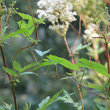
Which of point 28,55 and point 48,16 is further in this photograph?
point 28,55

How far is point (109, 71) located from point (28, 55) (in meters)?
1.79

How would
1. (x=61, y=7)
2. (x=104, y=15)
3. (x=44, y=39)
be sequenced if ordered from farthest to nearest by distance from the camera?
1. (x=44, y=39)
2. (x=61, y=7)
3. (x=104, y=15)

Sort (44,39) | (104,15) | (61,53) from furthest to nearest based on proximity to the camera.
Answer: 1. (44,39)
2. (61,53)
3. (104,15)

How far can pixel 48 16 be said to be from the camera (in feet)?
1.97

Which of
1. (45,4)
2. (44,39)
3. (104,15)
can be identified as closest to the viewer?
(104,15)

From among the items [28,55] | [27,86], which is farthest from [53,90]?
[28,55]

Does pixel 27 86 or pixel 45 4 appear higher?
pixel 45 4

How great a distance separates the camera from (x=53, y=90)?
2.28 m

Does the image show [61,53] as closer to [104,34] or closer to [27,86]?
[27,86]

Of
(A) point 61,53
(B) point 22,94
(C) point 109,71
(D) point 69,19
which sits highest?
(D) point 69,19

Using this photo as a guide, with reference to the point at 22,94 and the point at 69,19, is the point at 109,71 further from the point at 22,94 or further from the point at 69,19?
the point at 22,94

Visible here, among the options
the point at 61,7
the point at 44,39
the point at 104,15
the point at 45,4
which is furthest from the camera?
the point at 44,39

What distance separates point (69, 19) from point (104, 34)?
0.48 feet

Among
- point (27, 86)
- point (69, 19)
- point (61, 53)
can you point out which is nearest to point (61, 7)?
point (69, 19)
